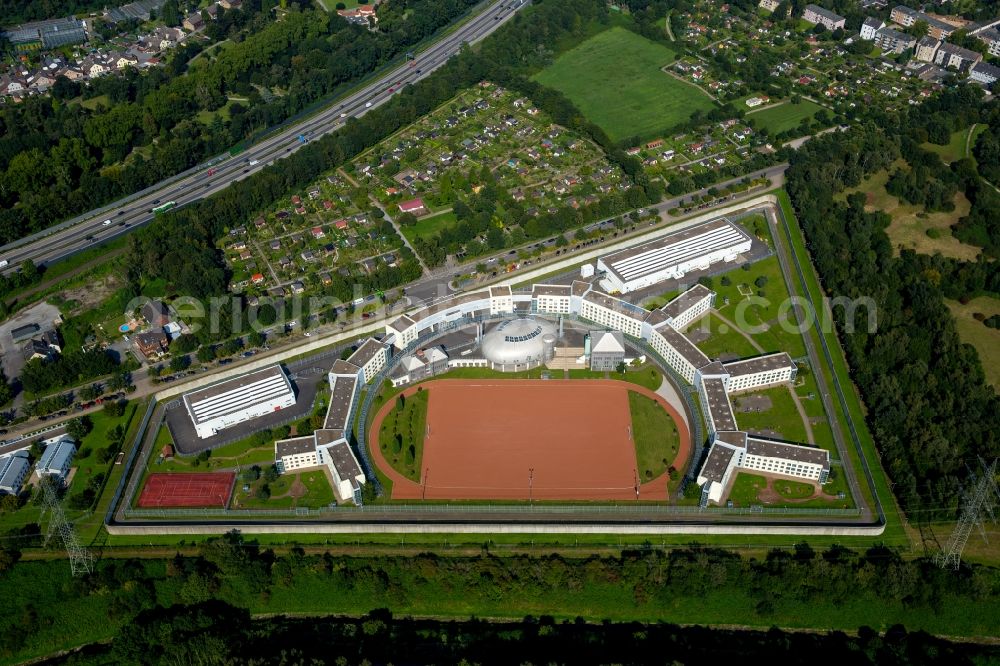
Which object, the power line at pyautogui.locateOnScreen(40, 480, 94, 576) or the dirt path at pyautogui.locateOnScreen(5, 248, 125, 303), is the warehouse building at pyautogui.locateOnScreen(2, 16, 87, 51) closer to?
the dirt path at pyautogui.locateOnScreen(5, 248, 125, 303)

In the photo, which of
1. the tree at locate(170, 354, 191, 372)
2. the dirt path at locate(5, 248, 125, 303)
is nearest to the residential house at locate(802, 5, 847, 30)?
the dirt path at locate(5, 248, 125, 303)

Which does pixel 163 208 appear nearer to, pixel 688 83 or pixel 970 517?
pixel 688 83

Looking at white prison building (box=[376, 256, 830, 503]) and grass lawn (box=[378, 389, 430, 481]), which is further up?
white prison building (box=[376, 256, 830, 503])

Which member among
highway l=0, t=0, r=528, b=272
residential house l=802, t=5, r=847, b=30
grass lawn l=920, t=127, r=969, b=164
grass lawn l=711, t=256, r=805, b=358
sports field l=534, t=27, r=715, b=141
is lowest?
highway l=0, t=0, r=528, b=272

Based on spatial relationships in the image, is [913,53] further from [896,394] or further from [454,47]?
[896,394]

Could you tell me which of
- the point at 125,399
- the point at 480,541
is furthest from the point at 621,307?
the point at 125,399

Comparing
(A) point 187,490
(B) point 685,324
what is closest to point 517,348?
(B) point 685,324
